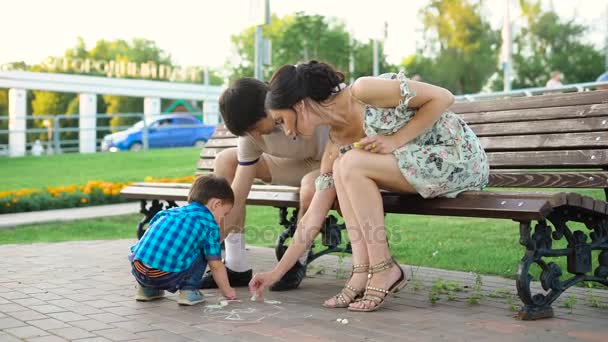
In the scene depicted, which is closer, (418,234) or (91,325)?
(91,325)

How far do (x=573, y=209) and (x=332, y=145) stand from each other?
1237mm

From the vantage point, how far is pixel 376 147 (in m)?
3.76

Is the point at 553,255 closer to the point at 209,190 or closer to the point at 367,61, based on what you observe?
the point at 209,190

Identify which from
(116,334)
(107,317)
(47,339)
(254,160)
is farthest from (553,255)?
(47,339)

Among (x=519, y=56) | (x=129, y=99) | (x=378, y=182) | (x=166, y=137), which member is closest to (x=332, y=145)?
(x=378, y=182)

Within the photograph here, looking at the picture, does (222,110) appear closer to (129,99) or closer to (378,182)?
(378,182)

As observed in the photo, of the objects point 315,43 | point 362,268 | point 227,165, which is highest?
point 315,43

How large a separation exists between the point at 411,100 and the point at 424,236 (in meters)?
3.32

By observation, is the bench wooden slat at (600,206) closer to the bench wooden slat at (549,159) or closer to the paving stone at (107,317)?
the bench wooden slat at (549,159)

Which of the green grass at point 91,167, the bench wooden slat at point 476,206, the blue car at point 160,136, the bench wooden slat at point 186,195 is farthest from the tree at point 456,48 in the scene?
the bench wooden slat at point 476,206

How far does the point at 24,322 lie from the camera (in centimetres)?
359

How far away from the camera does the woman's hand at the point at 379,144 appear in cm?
376

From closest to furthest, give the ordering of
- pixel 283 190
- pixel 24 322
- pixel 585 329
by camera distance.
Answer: pixel 585 329 → pixel 24 322 → pixel 283 190

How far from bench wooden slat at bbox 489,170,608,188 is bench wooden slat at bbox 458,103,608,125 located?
482 mm
